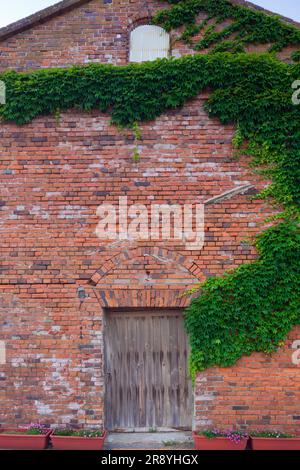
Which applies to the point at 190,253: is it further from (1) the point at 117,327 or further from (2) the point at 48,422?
(2) the point at 48,422

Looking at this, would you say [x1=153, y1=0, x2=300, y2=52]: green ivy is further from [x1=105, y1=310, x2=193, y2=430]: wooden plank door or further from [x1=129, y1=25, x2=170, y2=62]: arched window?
[x1=105, y1=310, x2=193, y2=430]: wooden plank door

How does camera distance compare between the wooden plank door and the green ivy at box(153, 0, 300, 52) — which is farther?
the green ivy at box(153, 0, 300, 52)

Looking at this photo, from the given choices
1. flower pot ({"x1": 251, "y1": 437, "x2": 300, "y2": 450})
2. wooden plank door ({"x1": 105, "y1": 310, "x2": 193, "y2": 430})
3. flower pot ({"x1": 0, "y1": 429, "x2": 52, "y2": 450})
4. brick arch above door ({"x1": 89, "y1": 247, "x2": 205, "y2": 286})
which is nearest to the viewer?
flower pot ({"x1": 251, "y1": 437, "x2": 300, "y2": 450})

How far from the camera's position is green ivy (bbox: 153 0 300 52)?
5641 millimetres

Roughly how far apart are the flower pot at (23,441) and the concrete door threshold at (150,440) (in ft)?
2.93

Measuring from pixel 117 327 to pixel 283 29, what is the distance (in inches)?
211

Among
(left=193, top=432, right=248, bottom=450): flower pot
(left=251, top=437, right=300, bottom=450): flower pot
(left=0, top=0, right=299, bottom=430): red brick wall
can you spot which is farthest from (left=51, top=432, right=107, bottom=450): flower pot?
(left=251, top=437, right=300, bottom=450): flower pot

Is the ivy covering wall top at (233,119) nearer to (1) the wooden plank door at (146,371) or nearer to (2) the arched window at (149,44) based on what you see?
(1) the wooden plank door at (146,371)

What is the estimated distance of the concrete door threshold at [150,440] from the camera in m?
4.97

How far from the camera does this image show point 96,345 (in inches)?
202

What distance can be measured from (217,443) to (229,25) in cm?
630

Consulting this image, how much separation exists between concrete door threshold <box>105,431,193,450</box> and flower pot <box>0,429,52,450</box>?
35.2 inches

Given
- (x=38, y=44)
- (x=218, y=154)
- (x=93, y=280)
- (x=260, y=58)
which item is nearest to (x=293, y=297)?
(x=218, y=154)

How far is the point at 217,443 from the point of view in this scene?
4.80 metres
